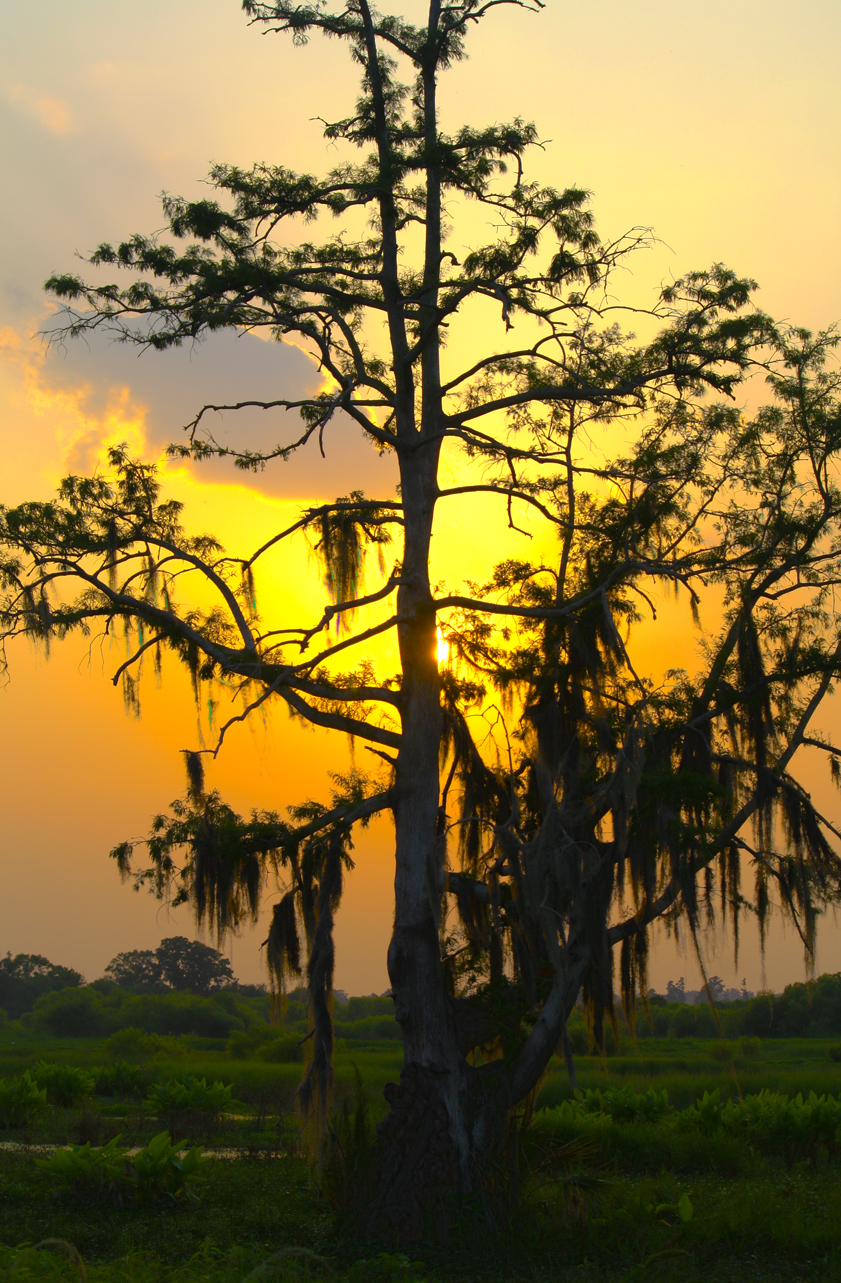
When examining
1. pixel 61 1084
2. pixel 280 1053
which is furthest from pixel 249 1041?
pixel 61 1084

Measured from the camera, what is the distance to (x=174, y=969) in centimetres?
7212

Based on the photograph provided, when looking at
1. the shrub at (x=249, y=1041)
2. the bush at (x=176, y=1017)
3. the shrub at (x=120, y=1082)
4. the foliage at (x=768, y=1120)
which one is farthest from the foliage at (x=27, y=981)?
the foliage at (x=768, y=1120)

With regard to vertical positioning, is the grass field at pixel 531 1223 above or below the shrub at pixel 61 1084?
above

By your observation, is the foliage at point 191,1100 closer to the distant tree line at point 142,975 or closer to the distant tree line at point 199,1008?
the distant tree line at point 199,1008

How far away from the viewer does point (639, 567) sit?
10.7m

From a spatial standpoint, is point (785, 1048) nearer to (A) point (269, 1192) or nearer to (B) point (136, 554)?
(A) point (269, 1192)

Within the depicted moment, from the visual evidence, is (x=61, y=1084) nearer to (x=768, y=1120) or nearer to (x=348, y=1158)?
(x=348, y=1158)

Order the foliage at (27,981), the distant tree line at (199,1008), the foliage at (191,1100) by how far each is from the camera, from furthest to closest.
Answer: the foliage at (27,981)
the distant tree line at (199,1008)
the foliage at (191,1100)

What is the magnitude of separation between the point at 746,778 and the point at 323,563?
516 cm

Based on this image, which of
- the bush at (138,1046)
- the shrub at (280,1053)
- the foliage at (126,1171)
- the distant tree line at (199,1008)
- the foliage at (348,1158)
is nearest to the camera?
the foliage at (348,1158)

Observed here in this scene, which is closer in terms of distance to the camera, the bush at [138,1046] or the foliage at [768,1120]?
the foliage at [768,1120]

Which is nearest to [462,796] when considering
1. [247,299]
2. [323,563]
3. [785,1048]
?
[323,563]

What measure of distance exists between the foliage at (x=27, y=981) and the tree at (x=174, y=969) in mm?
3706

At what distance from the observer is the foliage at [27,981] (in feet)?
217
